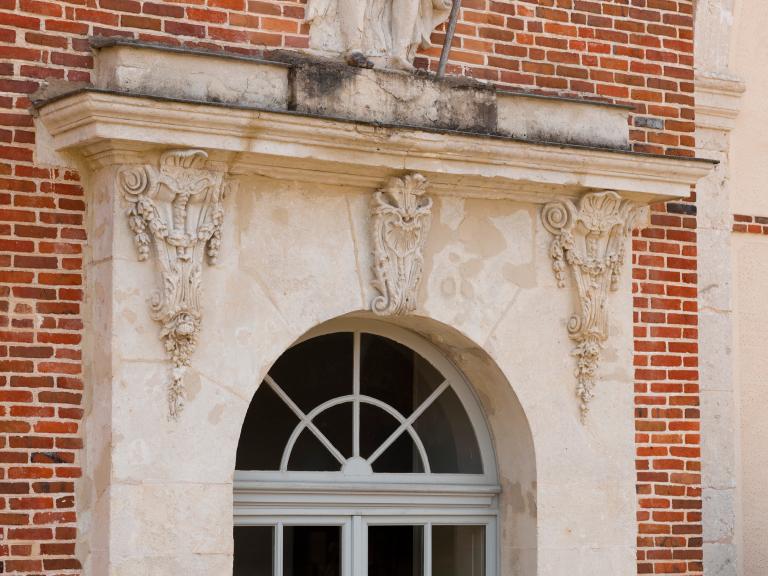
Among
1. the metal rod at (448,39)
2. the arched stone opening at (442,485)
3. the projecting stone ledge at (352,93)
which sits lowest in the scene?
the arched stone opening at (442,485)

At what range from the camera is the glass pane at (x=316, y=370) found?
7.56 meters

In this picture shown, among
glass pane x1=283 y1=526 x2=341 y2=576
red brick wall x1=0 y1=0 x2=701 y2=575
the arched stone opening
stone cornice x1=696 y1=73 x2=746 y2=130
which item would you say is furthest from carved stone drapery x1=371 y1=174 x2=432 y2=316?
stone cornice x1=696 y1=73 x2=746 y2=130

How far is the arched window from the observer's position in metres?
7.45

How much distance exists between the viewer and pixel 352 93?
7.21 metres

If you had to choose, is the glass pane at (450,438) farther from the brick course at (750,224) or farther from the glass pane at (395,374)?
the brick course at (750,224)

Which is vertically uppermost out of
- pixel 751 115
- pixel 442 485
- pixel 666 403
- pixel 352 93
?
pixel 751 115

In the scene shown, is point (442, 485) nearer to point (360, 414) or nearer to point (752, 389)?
point (360, 414)

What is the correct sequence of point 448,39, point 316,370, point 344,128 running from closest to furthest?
point 344,128 → point 448,39 → point 316,370

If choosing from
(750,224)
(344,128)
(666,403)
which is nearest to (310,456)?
(344,128)

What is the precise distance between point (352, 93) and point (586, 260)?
1514mm

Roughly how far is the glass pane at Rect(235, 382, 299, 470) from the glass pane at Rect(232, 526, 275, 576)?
30 cm

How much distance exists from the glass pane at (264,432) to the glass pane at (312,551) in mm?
355

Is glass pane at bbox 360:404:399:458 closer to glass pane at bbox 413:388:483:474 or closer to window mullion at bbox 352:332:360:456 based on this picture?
window mullion at bbox 352:332:360:456

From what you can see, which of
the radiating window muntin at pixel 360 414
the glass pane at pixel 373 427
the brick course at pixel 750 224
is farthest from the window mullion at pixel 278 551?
the brick course at pixel 750 224
